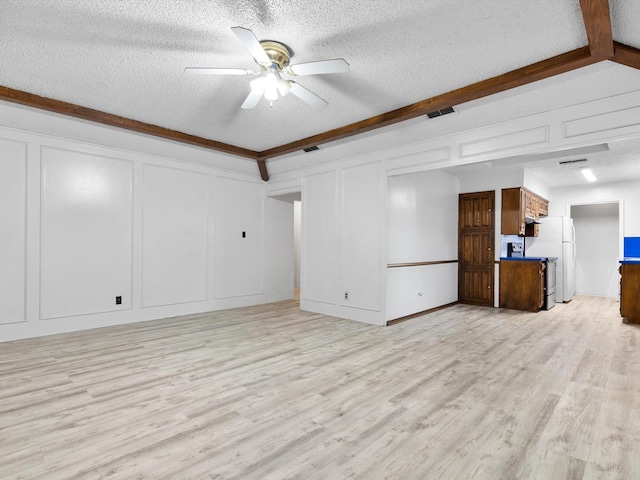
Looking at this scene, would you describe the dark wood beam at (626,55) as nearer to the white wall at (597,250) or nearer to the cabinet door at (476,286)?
the cabinet door at (476,286)

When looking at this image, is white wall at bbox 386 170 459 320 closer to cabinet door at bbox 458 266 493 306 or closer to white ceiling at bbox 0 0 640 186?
cabinet door at bbox 458 266 493 306

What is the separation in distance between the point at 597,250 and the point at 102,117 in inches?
411

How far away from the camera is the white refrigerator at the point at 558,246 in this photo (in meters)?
6.73

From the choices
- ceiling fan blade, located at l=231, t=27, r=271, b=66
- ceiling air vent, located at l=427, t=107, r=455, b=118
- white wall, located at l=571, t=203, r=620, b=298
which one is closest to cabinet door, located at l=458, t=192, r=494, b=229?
ceiling air vent, located at l=427, t=107, r=455, b=118

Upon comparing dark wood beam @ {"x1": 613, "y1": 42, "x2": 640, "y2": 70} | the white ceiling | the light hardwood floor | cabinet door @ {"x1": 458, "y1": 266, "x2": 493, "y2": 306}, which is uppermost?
the white ceiling

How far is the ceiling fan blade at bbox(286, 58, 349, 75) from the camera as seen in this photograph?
2499 millimetres

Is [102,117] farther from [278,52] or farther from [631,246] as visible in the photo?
[631,246]

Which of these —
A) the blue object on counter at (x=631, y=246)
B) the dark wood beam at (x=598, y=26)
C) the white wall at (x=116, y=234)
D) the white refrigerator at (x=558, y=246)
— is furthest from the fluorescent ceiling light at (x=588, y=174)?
the white wall at (x=116, y=234)

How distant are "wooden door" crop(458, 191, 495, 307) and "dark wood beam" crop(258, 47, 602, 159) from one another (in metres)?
3.38

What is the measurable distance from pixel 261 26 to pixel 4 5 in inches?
68.6

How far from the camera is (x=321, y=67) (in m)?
2.58

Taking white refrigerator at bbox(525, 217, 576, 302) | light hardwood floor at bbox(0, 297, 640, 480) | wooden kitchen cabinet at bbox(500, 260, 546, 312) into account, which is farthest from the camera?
white refrigerator at bbox(525, 217, 576, 302)

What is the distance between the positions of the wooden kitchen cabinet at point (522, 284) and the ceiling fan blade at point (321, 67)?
17.0 ft

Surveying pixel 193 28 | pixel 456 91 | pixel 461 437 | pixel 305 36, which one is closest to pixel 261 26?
pixel 305 36
